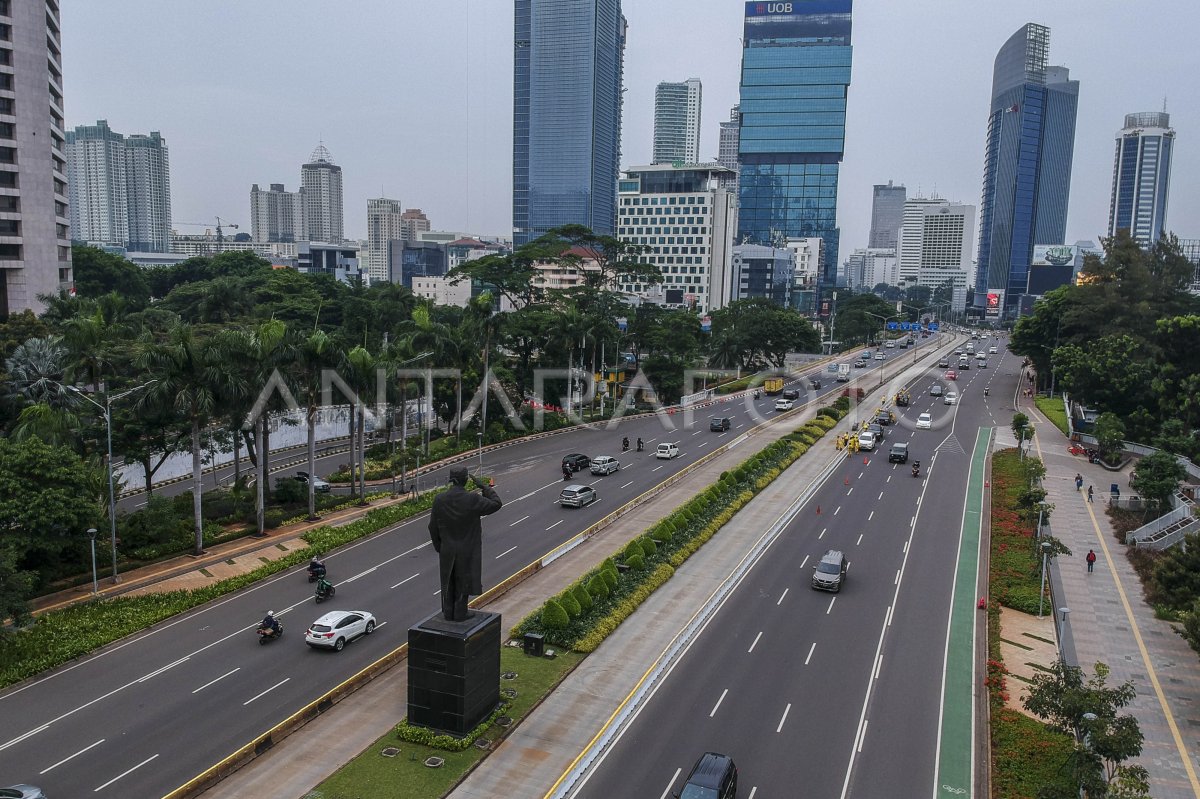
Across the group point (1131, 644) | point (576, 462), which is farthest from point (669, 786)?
point (576, 462)

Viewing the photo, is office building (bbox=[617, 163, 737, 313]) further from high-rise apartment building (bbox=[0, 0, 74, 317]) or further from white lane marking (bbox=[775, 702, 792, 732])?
white lane marking (bbox=[775, 702, 792, 732])

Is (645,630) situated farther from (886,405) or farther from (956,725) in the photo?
(886,405)

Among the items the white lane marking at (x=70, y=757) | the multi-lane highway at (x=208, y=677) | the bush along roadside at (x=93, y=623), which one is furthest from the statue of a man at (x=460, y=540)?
the bush along roadside at (x=93, y=623)

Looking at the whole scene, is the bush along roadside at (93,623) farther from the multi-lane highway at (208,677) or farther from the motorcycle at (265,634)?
the motorcycle at (265,634)

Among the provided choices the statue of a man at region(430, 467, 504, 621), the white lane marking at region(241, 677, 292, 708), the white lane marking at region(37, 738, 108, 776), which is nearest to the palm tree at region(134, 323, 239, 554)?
the white lane marking at region(241, 677, 292, 708)

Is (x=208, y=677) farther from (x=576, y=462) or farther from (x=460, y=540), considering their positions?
(x=576, y=462)
